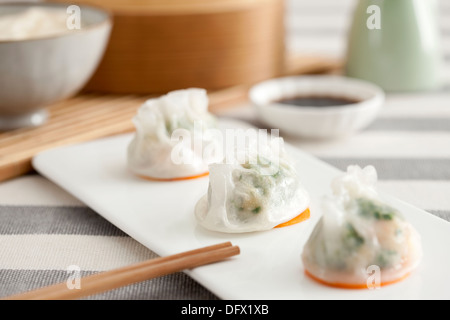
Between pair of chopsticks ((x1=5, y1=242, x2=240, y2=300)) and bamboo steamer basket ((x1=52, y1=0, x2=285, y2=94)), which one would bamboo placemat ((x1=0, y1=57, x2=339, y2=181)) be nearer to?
bamboo steamer basket ((x1=52, y1=0, x2=285, y2=94))

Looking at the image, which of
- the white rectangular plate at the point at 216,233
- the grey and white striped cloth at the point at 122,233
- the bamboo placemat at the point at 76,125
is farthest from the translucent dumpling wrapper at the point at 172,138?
the bamboo placemat at the point at 76,125

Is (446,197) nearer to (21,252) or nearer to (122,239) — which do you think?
(122,239)

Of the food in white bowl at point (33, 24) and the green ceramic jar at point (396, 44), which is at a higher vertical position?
the food in white bowl at point (33, 24)

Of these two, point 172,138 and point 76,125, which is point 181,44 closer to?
point 76,125

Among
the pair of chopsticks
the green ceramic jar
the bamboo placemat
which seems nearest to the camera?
the pair of chopsticks

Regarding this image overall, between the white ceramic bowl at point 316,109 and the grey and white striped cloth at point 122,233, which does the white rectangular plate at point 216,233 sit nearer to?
the grey and white striped cloth at point 122,233

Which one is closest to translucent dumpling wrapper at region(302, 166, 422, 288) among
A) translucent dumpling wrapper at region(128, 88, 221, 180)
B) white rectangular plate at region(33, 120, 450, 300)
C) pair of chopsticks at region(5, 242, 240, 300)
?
white rectangular plate at region(33, 120, 450, 300)
